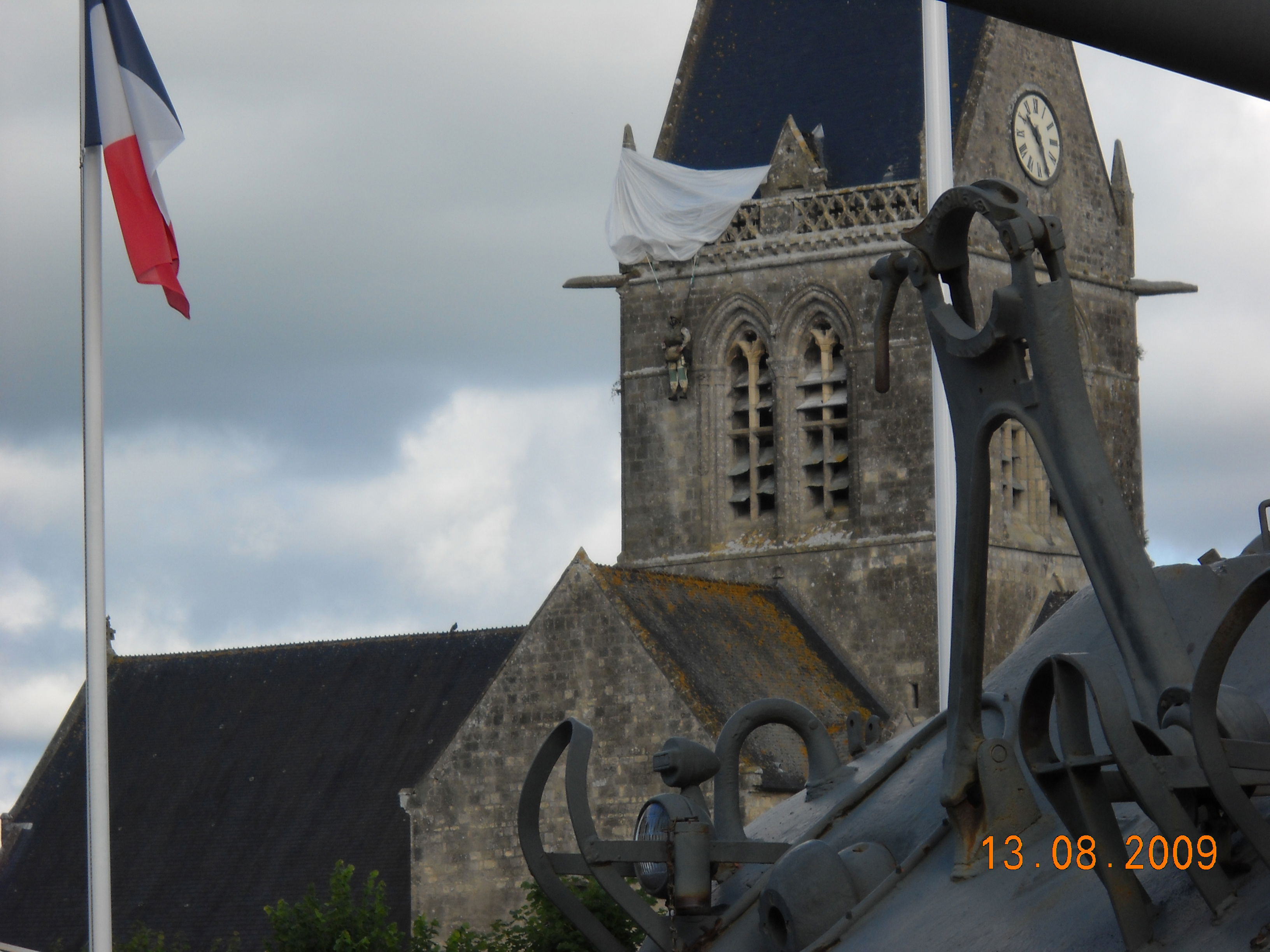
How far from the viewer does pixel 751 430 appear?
42.3 m

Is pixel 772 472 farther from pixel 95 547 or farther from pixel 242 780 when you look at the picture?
pixel 95 547

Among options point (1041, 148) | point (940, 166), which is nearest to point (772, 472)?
point (1041, 148)

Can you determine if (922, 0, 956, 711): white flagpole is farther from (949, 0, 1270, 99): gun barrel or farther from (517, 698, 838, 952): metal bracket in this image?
(949, 0, 1270, 99): gun barrel

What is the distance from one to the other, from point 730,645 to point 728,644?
4cm

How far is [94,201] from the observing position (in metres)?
16.3

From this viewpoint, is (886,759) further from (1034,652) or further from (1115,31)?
(1115,31)

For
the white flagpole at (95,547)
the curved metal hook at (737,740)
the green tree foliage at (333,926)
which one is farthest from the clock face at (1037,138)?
the curved metal hook at (737,740)

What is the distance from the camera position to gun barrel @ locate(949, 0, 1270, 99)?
3.30 meters

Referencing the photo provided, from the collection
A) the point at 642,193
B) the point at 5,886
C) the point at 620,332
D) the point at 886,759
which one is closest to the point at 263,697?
the point at 5,886

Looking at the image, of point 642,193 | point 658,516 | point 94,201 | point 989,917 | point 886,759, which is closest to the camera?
point 989,917

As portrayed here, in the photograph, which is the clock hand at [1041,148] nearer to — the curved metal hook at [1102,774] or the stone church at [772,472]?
the stone church at [772,472]

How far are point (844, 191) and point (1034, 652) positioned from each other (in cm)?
3642
